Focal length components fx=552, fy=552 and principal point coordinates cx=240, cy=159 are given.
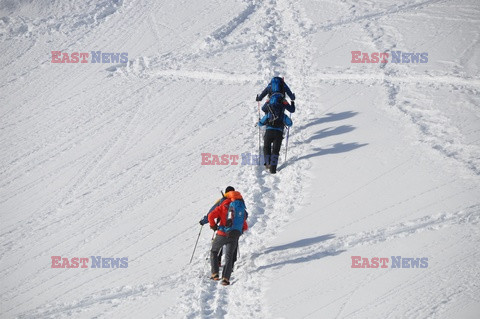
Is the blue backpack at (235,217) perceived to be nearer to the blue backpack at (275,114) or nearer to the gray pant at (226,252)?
the gray pant at (226,252)

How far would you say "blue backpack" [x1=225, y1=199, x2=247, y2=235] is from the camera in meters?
9.00

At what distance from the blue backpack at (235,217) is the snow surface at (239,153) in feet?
2.77

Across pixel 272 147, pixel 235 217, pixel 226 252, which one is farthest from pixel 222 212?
pixel 272 147

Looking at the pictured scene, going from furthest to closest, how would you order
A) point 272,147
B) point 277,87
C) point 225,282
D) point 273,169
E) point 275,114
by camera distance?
point 277,87 < point 272,147 < point 273,169 < point 275,114 < point 225,282

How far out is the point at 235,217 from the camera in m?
9.02

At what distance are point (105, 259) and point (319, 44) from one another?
10097mm

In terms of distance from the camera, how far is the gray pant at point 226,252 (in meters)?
8.95

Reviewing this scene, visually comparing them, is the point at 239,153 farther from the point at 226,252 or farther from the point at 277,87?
the point at 226,252

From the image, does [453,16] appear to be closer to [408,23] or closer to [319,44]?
[408,23]

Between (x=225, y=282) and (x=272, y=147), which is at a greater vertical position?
(x=272, y=147)

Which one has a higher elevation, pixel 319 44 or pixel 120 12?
pixel 120 12

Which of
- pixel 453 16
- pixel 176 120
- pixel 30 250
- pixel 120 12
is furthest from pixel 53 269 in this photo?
pixel 453 16

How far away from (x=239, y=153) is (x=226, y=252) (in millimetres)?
4032

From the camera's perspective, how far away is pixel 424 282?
841 centimetres
